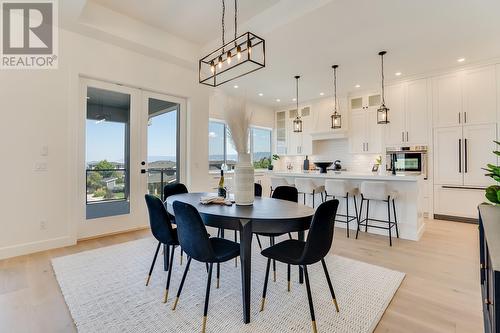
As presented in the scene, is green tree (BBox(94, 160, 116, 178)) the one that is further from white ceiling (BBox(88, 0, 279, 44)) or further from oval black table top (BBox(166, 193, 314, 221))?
oval black table top (BBox(166, 193, 314, 221))

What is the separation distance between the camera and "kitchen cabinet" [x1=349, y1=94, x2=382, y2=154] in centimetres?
571

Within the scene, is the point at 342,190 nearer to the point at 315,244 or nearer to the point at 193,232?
the point at 315,244

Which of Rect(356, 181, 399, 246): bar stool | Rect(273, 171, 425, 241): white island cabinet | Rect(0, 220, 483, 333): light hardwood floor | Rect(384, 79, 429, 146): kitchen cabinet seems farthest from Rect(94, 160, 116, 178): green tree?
Rect(384, 79, 429, 146): kitchen cabinet

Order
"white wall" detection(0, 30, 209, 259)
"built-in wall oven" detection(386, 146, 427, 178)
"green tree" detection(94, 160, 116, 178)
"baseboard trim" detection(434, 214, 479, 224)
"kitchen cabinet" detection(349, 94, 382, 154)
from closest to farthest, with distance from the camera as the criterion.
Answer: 1. "white wall" detection(0, 30, 209, 259)
2. "green tree" detection(94, 160, 116, 178)
3. "baseboard trim" detection(434, 214, 479, 224)
4. "built-in wall oven" detection(386, 146, 427, 178)
5. "kitchen cabinet" detection(349, 94, 382, 154)

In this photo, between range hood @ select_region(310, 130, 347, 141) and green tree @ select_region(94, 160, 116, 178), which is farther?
range hood @ select_region(310, 130, 347, 141)

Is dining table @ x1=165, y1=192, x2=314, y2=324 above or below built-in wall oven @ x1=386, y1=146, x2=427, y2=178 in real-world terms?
below

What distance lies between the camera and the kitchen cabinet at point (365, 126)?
5707mm

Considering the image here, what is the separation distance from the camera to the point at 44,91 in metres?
3.18

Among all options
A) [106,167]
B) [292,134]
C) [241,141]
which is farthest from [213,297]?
[292,134]

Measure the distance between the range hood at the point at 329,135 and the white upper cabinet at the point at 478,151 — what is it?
233 centimetres

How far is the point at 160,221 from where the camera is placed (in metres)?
2.06

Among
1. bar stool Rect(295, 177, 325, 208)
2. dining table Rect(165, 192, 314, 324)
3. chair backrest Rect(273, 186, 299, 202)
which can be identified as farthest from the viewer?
bar stool Rect(295, 177, 325, 208)

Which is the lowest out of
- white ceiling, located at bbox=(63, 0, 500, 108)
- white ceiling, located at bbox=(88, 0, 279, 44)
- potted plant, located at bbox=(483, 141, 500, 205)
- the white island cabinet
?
the white island cabinet

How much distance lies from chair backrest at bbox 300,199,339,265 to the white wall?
3299 mm
